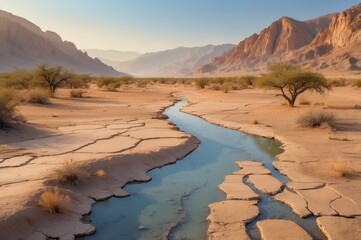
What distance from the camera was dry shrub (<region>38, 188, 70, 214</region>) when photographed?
287 inches

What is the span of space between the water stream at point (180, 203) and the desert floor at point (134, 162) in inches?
10.2

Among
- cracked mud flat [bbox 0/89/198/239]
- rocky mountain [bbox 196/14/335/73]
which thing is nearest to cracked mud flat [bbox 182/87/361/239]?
cracked mud flat [bbox 0/89/198/239]

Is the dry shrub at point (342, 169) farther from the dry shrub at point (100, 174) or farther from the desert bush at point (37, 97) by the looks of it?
the desert bush at point (37, 97)

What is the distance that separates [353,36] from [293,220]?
105149 mm

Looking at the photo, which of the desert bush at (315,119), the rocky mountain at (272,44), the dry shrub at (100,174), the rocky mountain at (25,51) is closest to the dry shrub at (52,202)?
the dry shrub at (100,174)

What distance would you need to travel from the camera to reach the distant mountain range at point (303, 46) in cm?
9825

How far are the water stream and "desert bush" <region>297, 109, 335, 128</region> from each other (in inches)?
165

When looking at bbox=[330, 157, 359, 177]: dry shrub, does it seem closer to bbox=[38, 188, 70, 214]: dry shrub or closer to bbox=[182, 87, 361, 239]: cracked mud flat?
bbox=[182, 87, 361, 239]: cracked mud flat

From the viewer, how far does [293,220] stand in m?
7.40

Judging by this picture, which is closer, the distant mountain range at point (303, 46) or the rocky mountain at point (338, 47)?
the rocky mountain at point (338, 47)

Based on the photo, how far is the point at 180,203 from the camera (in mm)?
8414

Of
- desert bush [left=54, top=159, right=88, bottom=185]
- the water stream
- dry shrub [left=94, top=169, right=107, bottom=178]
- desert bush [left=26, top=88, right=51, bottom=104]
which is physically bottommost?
the water stream

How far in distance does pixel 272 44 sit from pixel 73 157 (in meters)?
139

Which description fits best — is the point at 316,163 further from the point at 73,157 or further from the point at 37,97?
the point at 37,97
